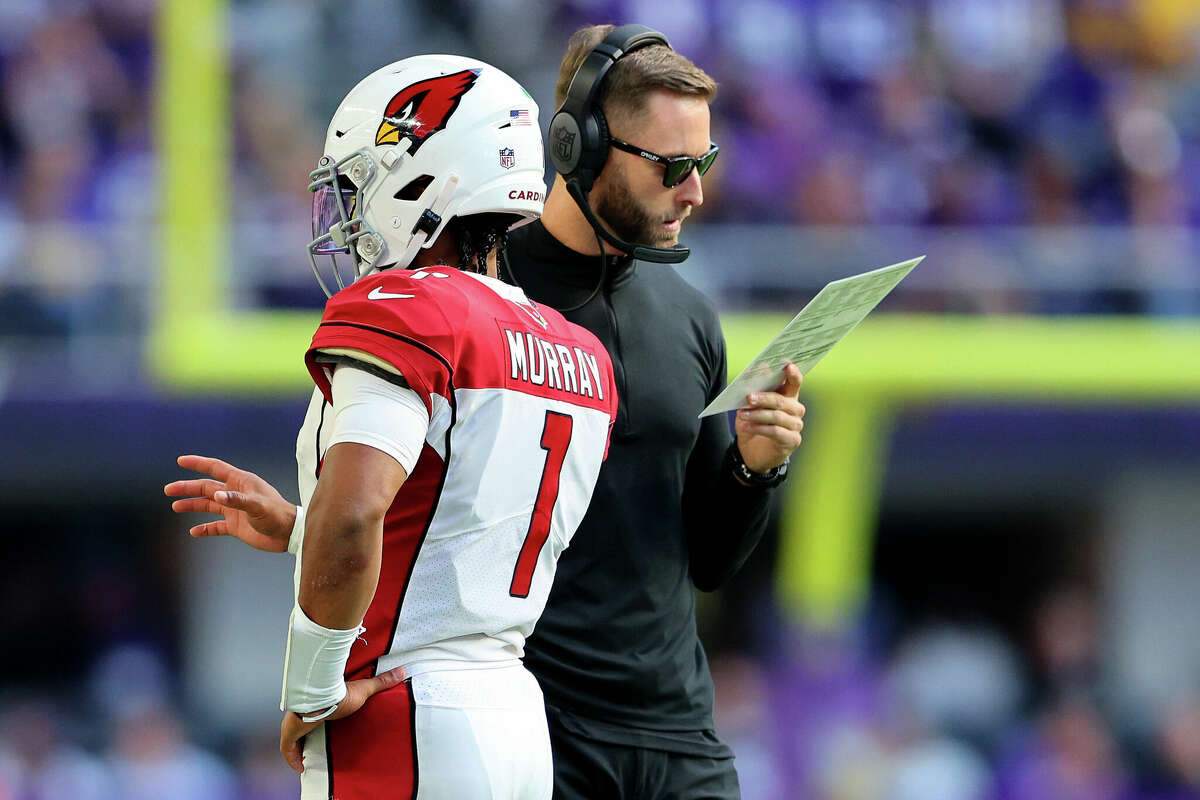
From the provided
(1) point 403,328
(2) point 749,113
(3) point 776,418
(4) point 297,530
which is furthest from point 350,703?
(2) point 749,113

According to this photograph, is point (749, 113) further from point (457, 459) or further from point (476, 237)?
point (457, 459)

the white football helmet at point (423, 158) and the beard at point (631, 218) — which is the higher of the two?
the white football helmet at point (423, 158)

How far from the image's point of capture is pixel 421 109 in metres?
2.28

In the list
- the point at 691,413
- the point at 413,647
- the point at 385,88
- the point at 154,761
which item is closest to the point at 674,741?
the point at 691,413

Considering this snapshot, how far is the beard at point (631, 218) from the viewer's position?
2793 millimetres

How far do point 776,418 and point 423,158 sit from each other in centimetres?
77

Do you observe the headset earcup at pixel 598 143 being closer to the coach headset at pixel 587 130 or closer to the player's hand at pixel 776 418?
the coach headset at pixel 587 130

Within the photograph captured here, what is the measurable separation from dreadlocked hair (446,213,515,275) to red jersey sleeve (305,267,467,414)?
18cm

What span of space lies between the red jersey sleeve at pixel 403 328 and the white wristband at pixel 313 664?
0.97 feet

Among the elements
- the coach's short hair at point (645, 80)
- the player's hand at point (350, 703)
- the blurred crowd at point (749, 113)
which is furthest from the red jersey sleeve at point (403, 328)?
the blurred crowd at point (749, 113)

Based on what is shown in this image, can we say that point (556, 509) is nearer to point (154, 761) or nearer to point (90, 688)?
point (154, 761)

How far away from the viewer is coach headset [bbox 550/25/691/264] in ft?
9.12

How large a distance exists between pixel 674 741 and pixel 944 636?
6.27 m

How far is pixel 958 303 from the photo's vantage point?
24.2 ft
